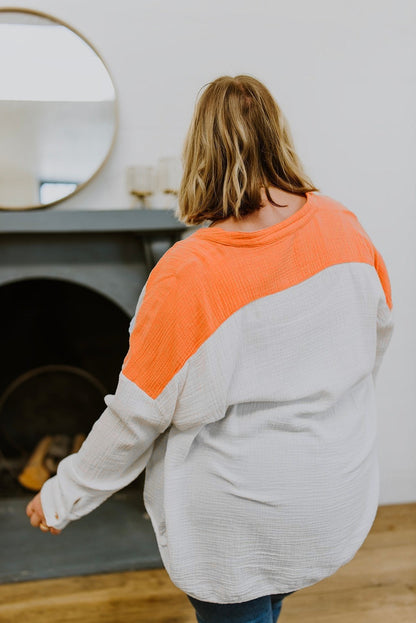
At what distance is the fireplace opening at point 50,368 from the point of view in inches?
86.0

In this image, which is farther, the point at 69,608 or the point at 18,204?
the point at 18,204

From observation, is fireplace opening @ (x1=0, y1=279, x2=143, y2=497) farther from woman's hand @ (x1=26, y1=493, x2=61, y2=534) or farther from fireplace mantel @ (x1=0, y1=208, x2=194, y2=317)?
woman's hand @ (x1=26, y1=493, x2=61, y2=534)

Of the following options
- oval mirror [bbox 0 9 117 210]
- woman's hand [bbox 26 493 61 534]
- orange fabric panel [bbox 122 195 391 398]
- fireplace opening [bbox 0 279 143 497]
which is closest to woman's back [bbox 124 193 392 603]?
orange fabric panel [bbox 122 195 391 398]

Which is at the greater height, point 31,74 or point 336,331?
point 31,74

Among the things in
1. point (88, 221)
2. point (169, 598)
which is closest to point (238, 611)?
point (169, 598)

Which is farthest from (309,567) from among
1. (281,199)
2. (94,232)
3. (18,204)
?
(18,204)

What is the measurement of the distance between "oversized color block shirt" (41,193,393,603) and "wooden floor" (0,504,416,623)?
0.87 m

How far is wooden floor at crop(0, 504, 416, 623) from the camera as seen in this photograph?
156cm

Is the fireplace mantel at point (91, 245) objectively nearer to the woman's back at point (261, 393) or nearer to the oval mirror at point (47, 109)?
the oval mirror at point (47, 109)

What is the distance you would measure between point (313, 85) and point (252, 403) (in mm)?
1499

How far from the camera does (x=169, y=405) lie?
30.9 inches

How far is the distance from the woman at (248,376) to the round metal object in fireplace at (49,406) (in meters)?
1.41

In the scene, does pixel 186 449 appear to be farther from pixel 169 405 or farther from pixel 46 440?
pixel 46 440

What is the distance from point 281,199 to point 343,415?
0.34m
